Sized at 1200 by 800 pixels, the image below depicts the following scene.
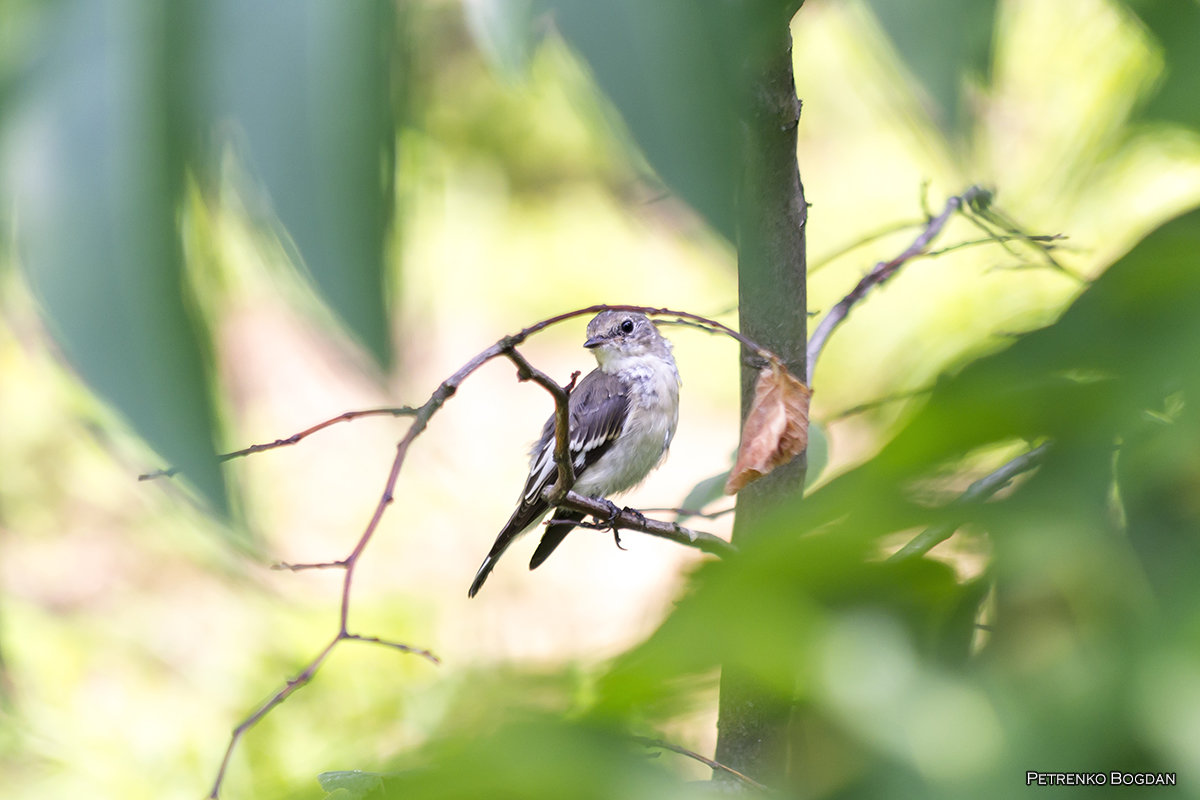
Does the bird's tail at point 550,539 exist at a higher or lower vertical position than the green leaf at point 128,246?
higher

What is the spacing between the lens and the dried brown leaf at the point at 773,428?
1191mm

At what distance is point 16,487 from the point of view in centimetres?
540

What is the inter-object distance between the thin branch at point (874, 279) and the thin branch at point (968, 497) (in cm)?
139

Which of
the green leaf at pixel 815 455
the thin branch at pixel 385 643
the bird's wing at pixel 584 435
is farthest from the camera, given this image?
the bird's wing at pixel 584 435

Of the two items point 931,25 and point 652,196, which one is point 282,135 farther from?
point 931,25

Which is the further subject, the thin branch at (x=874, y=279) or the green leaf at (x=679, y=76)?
the thin branch at (x=874, y=279)

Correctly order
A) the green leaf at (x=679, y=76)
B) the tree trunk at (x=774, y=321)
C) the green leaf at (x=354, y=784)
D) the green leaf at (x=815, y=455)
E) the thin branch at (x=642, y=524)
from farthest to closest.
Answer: the thin branch at (x=642, y=524) < the green leaf at (x=815, y=455) < the tree trunk at (x=774, y=321) < the green leaf at (x=354, y=784) < the green leaf at (x=679, y=76)

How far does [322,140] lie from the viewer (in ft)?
1.01

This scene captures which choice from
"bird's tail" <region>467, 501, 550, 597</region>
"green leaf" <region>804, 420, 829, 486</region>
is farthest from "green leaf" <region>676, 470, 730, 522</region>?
"bird's tail" <region>467, 501, 550, 597</region>

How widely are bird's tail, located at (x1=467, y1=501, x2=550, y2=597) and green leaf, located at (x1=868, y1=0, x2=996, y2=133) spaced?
2.32 m

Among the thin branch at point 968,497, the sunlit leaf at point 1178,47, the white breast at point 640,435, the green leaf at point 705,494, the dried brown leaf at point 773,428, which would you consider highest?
the white breast at point 640,435

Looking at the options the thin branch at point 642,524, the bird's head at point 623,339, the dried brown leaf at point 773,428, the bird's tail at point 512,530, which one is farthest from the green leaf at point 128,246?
the bird's head at point 623,339

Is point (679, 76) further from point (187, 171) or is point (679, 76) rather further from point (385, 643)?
point (385, 643)

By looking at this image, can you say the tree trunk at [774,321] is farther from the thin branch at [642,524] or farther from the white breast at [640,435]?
the white breast at [640,435]
